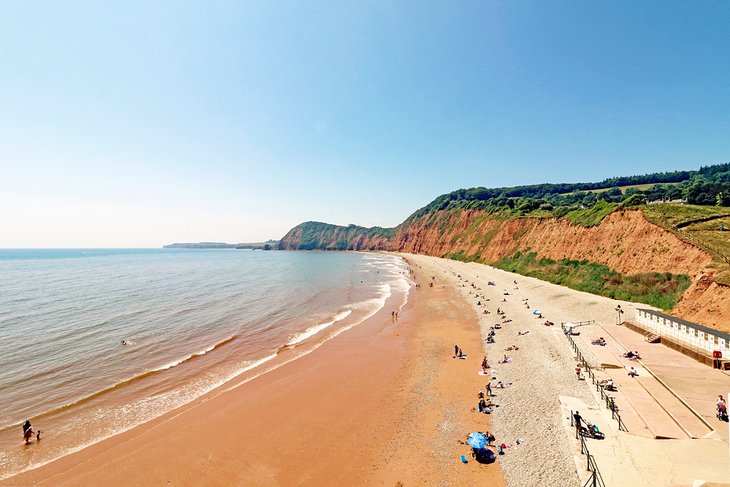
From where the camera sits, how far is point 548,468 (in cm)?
1284

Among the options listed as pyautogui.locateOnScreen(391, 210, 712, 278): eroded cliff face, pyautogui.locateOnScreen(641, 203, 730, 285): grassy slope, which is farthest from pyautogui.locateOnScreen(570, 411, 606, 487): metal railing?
pyautogui.locateOnScreen(391, 210, 712, 278): eroded cliff face

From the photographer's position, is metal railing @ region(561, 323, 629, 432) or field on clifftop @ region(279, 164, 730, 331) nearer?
metal railing @ region(561, 323, 629, 432)

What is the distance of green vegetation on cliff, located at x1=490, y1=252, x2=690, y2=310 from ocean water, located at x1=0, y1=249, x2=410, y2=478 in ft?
84.5

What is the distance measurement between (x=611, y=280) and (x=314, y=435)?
42.4 m

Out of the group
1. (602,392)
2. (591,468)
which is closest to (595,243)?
(602,392)

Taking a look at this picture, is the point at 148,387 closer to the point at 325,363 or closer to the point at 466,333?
the point at 325,363

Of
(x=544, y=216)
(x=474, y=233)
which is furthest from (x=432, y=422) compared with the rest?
(x=474, y=233)

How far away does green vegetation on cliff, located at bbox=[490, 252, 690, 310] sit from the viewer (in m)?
32.8

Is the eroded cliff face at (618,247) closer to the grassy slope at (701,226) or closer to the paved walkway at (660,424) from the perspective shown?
the grassy slope at (701,226)

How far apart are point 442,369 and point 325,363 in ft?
30.4

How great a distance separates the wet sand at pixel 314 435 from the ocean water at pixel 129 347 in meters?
2.15

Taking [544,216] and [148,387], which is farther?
[544,216]

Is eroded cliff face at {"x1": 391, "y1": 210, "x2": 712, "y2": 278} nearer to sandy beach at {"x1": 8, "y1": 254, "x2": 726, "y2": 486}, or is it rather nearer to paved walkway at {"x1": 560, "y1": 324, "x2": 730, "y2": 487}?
sandy beach at {"x1": 8, "y1": 254, "x2": 726, "y2": 486}

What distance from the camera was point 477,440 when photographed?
14195 millimetres
